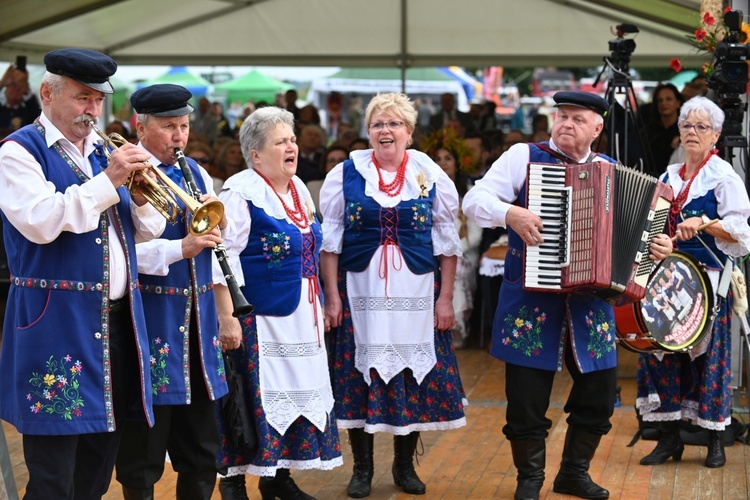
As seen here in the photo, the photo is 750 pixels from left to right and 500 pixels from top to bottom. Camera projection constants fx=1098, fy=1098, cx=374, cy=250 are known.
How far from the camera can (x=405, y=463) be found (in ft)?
17.0

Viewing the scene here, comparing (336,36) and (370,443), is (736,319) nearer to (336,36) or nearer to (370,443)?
(370,443)

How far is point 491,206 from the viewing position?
464 cm

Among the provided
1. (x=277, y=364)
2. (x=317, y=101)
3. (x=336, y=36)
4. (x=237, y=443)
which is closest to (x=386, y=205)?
(x=277, y=364)

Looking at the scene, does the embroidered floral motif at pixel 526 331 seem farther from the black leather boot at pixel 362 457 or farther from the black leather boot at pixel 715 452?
the black leather boot at pixel 715 452

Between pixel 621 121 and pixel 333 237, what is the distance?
2.94 m

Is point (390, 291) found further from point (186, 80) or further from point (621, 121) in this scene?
point (186, 80)

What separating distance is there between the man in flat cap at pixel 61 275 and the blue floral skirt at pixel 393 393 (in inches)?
69.3

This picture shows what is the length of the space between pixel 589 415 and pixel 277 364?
143 centimetres

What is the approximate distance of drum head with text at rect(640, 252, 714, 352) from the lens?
5203 millimetres

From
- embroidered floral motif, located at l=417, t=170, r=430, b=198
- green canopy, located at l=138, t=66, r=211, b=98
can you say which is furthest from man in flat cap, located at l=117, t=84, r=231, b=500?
green canopy, located at l=138, t=66, r=211, b=98

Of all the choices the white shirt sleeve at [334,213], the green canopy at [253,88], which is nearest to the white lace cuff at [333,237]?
the white shirt sleeve at [334,213]

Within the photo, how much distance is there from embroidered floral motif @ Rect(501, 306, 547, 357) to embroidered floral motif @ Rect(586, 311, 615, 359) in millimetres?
207

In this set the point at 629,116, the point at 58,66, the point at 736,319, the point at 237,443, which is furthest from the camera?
the point at 629,116

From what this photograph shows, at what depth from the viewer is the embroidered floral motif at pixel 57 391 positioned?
3359mm
